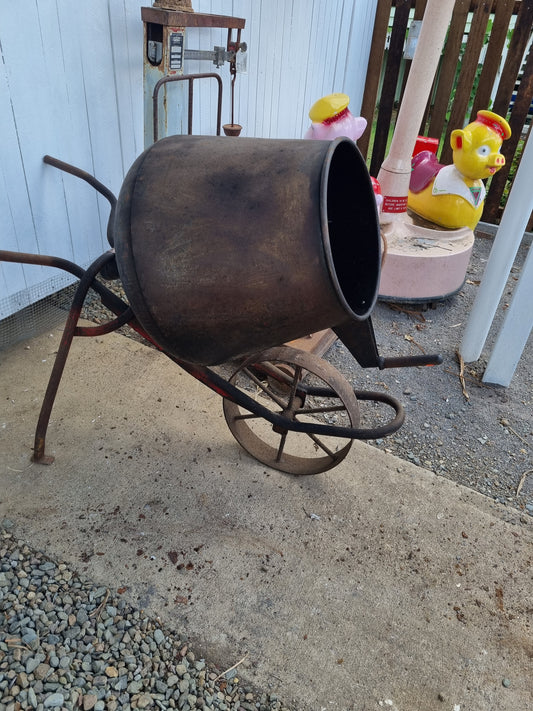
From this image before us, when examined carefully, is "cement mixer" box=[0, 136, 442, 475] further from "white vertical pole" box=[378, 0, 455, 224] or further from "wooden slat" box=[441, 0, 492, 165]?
"wooden slat" box=[441, 0, 492, 165]

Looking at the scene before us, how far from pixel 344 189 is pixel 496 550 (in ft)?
4.26

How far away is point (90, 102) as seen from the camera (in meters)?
2.49

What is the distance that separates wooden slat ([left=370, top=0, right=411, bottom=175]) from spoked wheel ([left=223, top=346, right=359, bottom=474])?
3.44m

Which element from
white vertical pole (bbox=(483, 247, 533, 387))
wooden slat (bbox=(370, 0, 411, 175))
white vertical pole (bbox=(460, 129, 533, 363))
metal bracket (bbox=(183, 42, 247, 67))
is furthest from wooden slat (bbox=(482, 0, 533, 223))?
metal bracket (bbox=(183, 42, 247, 67))

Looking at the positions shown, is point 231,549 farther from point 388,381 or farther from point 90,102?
point 90,102

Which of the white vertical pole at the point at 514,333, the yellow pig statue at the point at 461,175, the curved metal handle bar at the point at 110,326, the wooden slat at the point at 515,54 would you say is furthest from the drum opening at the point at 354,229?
the wooden slat at the point at 515,54

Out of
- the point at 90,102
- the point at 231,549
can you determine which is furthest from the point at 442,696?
the point at 90,102

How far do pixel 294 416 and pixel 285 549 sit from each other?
45cm

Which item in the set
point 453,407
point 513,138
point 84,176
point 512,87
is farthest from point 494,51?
point 84,176

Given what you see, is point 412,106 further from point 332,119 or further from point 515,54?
point 515,54

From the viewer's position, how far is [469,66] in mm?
4539

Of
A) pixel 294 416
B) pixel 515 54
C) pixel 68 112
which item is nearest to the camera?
pixel 294 416

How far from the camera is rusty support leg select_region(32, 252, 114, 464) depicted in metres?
1.70

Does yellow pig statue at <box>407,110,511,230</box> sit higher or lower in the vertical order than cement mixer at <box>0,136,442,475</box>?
lower
